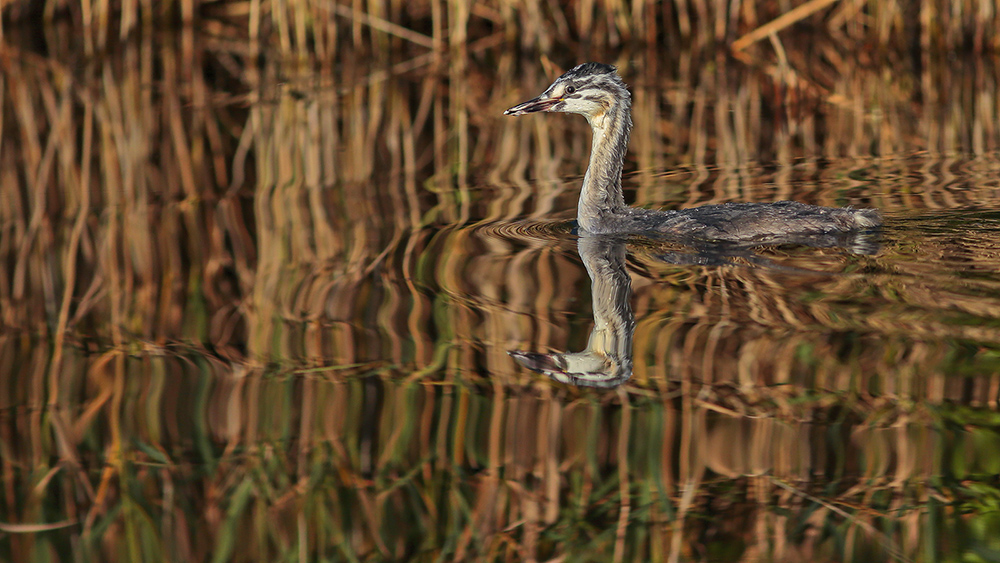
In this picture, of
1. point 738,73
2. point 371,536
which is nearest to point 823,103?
point 738,73

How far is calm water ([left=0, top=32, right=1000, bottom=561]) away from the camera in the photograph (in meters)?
3.05

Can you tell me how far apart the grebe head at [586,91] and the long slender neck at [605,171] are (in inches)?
1.8

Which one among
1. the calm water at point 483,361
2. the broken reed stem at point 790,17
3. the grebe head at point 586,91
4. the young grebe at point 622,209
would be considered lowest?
the calm water at point 483,361

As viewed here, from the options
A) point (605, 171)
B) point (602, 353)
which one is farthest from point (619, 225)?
point (602, 353)

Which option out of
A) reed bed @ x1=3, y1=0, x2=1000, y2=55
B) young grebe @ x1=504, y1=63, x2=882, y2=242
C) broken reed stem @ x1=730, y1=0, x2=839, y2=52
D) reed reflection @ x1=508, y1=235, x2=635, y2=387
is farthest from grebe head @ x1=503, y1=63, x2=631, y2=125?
reed bed @ x1=3, y1=0, x2=1000, y2=55

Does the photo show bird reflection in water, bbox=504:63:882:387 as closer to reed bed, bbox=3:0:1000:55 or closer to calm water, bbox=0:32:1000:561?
calm water, bbox=0:32:1000:561

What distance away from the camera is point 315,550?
Answer: 2973 millimetres

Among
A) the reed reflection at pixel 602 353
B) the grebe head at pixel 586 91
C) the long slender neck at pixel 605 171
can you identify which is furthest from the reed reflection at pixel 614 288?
the grebe head at pixel 586 91

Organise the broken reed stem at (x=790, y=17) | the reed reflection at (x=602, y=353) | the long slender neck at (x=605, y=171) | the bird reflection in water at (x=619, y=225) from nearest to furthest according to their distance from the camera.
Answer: the reed reflection at (x=602, y=353)
the bird reflection in water at (x=619, y=225)
the long slender neck at (x=605, y=171)
the broken reed stem at (x=790, y=17)

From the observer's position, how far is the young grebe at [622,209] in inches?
209

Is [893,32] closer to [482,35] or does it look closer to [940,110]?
[940,110]

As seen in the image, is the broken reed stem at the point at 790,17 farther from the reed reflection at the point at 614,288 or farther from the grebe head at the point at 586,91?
the reed reflection at the point at 614,288

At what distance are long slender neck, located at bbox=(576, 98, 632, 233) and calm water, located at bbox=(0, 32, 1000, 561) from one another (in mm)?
214

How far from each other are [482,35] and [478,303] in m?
8.59
